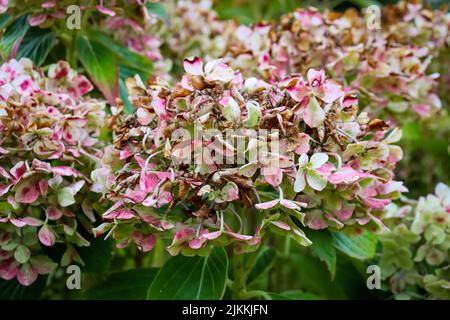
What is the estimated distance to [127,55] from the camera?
4.22 feet

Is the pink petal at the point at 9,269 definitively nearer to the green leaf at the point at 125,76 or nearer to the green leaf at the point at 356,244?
the green leaf at the point at 125,76

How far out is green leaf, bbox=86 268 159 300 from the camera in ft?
3.81

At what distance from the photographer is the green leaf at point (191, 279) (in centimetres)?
100

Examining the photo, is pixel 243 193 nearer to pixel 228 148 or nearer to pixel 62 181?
pixel 228 148

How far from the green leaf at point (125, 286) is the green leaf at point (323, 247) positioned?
1.02ft

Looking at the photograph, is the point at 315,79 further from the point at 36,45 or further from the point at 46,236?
the point at 36,45

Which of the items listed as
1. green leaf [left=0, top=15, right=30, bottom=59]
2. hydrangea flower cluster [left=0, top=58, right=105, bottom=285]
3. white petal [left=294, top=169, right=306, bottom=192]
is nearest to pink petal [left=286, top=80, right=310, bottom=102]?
white petal [left=294, top=169, right=306, bottom=192]

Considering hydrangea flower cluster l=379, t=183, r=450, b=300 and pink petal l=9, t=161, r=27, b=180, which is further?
hydrangea flower cluster l=379, t=183, r=450, b=300

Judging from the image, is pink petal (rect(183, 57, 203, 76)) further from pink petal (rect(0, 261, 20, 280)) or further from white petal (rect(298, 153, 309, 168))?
pink petal (rect(0, 261, 20, 280))

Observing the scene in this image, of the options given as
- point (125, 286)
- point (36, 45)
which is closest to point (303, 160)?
point (125, 286)

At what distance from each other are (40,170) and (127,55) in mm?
392

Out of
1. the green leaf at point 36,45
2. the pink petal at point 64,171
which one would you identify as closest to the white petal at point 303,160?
the pink petal at point 64,171

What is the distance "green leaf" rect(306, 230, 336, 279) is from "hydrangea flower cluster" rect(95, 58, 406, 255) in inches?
1.9

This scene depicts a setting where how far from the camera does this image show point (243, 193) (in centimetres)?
86
